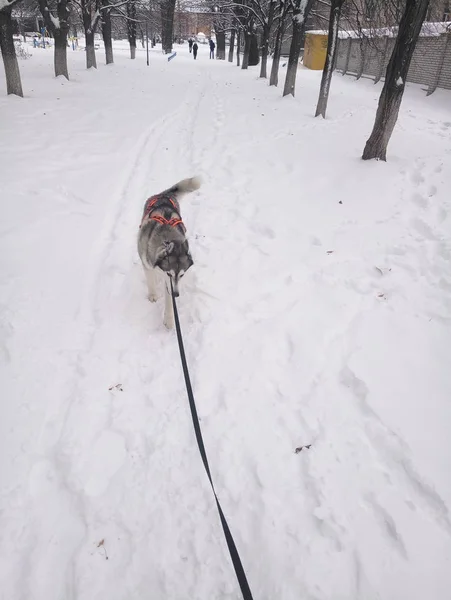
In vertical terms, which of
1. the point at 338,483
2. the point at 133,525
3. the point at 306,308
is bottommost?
the point at 133,525

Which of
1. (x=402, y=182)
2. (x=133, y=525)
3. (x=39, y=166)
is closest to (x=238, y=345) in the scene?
(x=133, y=525)

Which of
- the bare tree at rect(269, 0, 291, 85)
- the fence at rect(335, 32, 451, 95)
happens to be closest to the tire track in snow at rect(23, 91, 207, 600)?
the fence at rect(335, 32, 451, 95)

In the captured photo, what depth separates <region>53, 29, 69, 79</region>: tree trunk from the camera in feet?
51.3

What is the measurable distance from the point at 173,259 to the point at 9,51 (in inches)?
500

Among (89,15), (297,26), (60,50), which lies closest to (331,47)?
(297,26)

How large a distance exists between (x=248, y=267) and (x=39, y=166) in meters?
5.37

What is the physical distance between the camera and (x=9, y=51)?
11008mm

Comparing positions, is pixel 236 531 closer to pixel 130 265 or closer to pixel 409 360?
pixel 409 360

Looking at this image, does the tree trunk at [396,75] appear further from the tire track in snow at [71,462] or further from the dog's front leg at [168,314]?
the tire track in snow at [71,462]

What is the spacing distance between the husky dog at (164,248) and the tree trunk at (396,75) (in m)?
4.95

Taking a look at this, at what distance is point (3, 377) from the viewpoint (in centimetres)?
307

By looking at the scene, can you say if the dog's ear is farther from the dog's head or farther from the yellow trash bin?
the yellow trash bin

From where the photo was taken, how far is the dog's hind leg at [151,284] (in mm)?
3902

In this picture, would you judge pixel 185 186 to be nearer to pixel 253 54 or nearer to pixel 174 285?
pixel 174 285
